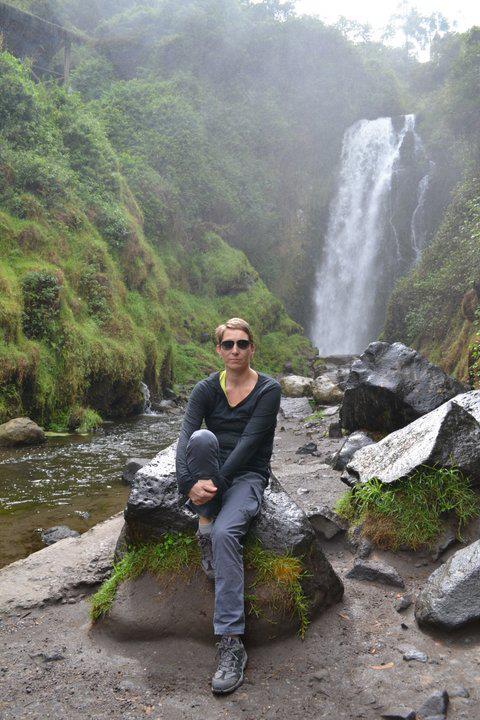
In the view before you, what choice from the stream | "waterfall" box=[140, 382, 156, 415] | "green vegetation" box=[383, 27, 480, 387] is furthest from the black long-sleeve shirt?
"waterfall" box=[140, 382, 156, 415]

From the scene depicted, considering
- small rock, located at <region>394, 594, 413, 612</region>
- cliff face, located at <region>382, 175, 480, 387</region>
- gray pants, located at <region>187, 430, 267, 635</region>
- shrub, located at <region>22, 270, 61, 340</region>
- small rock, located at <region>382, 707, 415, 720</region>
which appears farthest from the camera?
cliff face, located at <region>382, 175, 480, 387</region>

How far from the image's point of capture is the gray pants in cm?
365

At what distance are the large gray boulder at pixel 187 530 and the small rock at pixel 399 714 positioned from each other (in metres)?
1.04

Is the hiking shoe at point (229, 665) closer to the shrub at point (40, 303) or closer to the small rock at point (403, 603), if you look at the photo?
the small rock at point (403, 603)

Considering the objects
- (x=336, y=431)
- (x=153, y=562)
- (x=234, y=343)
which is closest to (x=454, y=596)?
(x=153, y=562)

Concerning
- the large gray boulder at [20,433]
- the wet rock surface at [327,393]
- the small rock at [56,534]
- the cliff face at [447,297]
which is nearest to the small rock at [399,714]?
the small rock at [56,534]

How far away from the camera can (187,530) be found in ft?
14.4

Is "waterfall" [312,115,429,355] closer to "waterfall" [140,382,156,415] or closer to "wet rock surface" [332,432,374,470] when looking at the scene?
"waterfall" [140,382,156,415]

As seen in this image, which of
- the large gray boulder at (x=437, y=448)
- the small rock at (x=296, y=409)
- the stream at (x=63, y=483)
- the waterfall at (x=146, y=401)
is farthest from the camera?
the waterfall at (x=146, y=401)

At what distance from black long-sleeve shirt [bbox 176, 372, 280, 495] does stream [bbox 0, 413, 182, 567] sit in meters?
3.32

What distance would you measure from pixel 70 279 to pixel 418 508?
1403cm

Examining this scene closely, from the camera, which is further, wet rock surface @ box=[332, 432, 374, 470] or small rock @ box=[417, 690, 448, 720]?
wet rock surface @ box=[332, 432, 374, 470]

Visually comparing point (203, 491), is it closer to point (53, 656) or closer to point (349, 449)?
point (53, 656)

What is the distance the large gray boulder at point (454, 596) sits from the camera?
374cm
